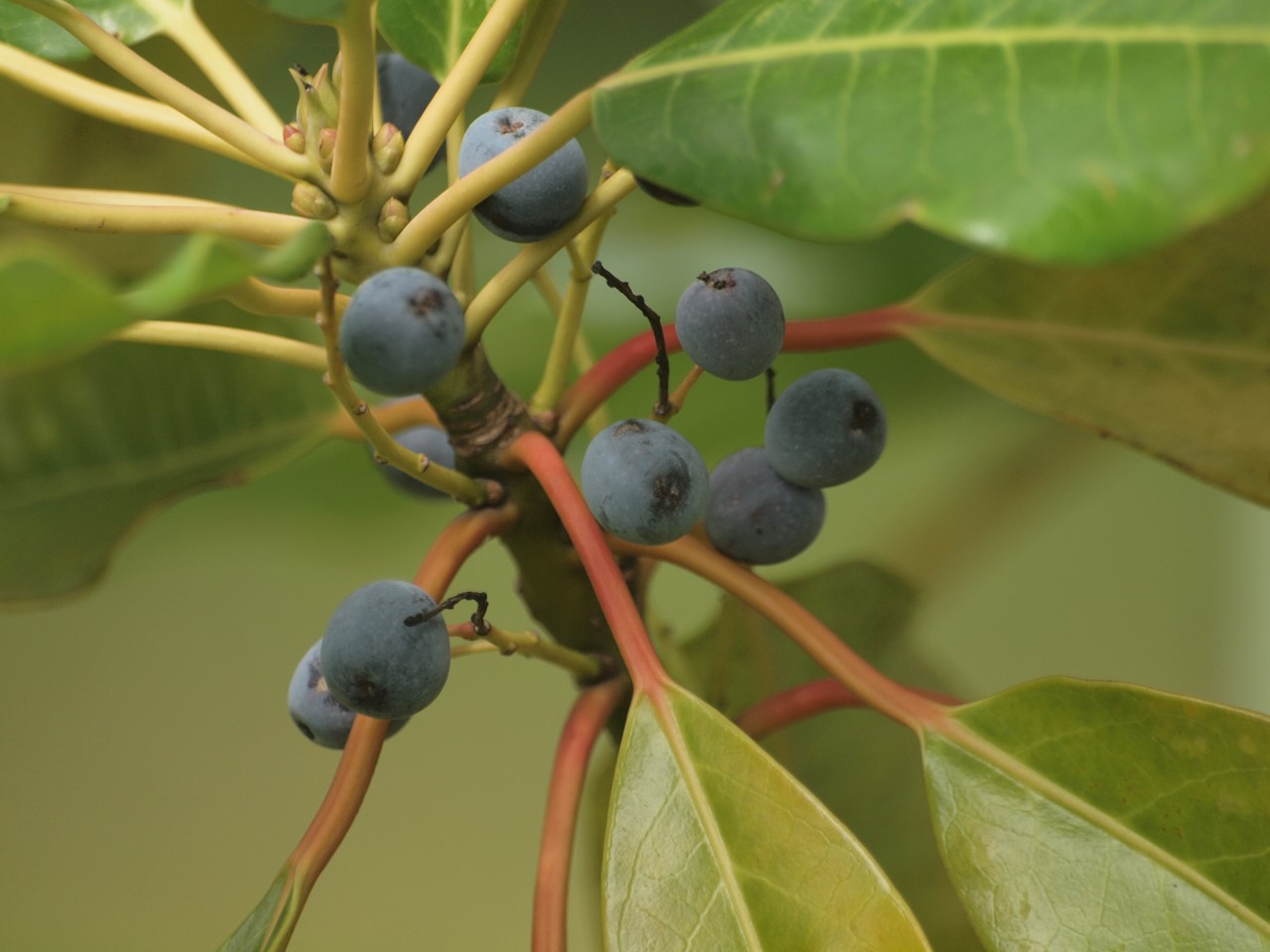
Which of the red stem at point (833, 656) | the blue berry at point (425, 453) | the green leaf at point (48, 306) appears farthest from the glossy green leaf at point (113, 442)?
the green leaf at point (48, 306)

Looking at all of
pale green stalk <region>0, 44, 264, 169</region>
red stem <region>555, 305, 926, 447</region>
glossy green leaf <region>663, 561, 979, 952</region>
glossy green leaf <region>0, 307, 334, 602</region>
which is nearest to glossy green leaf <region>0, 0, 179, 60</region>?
pale green stalk <region>0, 44, 264, 169</region>

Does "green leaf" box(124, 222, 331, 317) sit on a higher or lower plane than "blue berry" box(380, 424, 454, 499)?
higher

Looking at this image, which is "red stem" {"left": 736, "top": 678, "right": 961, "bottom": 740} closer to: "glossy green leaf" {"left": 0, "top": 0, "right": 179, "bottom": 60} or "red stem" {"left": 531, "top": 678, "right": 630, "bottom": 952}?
"red stem" {"left": 531, "top": 678, "right": 630, "bottom": 952}

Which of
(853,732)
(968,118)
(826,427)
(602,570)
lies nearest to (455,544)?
(602,570)

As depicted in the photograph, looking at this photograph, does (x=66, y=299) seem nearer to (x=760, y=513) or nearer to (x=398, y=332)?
(x=398, y=332)

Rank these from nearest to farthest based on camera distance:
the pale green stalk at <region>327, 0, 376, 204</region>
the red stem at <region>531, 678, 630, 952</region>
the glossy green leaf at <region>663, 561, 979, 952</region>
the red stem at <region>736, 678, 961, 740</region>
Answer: the pale green stalk at <region>327, 0, 376, 204</region> < the red stem at <region>531, 678, 630, 952</region> < the red stem at <region>736, 678, 961, 740</region> < the glossy green leaf at <region>663, 561, 979, 952</region>

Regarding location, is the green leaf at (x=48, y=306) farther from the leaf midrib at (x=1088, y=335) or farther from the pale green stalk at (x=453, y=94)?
the leaf midrib at (x=1088, y=335)
